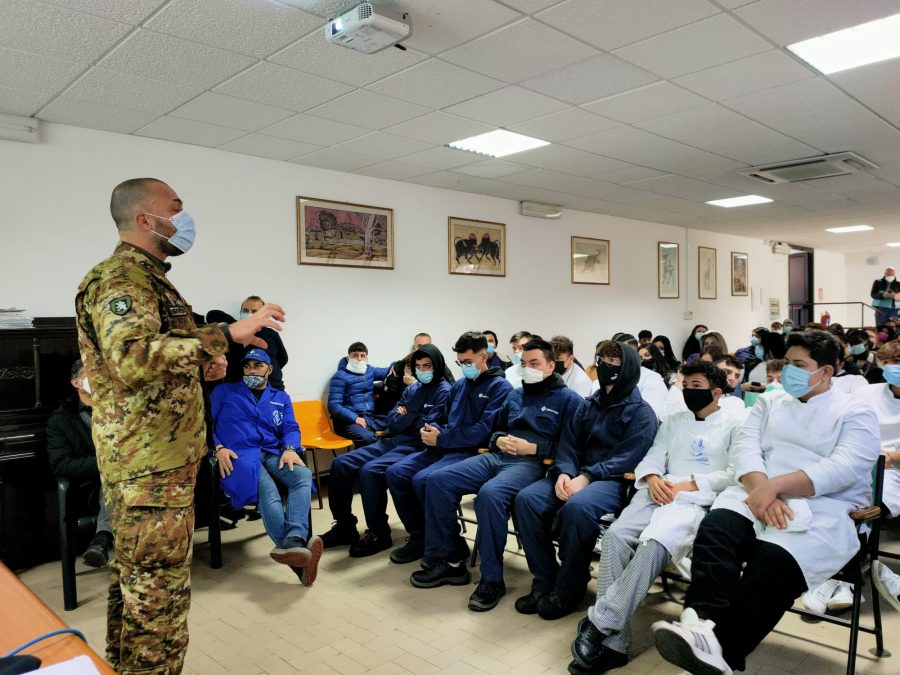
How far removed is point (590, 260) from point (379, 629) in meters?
6.69

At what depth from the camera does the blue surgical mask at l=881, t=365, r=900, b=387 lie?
3.30 m

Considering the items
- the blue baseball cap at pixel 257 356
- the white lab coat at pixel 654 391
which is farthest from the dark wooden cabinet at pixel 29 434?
the white lab coat at pixel 654 391

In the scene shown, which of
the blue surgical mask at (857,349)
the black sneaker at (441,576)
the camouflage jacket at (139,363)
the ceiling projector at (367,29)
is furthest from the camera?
the blue surgical mask at (857,349)

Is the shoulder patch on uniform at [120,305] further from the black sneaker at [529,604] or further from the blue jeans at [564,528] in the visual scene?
the black sneaker at [529,604]

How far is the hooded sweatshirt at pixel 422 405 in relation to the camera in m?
4.27

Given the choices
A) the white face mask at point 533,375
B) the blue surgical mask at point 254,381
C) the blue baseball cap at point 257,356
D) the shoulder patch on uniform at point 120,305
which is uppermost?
the shoulder patch on uniform at point 120,305

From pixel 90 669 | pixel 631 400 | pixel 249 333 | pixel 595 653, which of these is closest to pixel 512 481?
pixel 631 400

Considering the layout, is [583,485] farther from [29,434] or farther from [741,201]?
[741,201]

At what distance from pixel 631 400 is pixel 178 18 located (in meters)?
2.88

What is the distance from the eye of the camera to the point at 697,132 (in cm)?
494

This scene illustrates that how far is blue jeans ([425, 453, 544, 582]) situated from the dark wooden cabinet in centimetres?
244

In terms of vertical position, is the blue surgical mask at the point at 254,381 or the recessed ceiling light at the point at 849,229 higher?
the recessed ceiling light at the point at 849,229

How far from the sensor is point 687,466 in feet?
9.95

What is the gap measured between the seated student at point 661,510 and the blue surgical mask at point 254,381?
2389 mm
